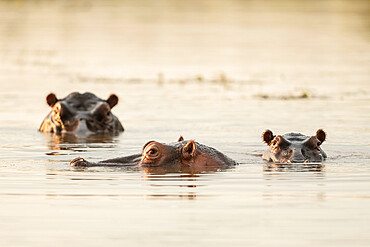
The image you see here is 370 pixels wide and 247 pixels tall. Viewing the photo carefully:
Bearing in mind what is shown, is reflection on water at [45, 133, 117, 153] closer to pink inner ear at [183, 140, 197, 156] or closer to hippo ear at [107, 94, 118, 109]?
hippo ear at [107, 94, 118, 109]

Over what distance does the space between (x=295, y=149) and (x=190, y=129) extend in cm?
529

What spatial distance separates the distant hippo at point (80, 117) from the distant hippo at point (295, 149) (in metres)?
5.13

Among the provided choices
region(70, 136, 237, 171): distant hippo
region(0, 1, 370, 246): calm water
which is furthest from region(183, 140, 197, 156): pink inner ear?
region(0, 1, 370, 246): calm water

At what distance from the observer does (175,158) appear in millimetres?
13023

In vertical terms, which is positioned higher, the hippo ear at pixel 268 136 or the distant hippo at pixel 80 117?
the distant hippo at pixel 80 117

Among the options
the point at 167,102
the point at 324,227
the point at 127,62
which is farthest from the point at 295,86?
the point at 324,227

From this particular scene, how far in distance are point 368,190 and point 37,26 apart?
133ft

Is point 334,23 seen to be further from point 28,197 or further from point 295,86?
point 28,197

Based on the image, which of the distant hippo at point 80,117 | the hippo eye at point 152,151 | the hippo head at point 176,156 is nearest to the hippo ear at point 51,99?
the distant hippo at point 80,117

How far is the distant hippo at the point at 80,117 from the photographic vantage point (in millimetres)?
19078

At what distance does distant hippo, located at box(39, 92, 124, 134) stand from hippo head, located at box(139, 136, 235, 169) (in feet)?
19.4

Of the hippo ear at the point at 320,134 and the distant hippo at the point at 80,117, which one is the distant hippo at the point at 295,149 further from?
the distant hippo at the point at 80,117

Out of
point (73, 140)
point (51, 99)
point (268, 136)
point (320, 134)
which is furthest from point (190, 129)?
point (320, 134)

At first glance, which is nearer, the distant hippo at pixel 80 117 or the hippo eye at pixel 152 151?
the hippo eye at pixel 152 151
